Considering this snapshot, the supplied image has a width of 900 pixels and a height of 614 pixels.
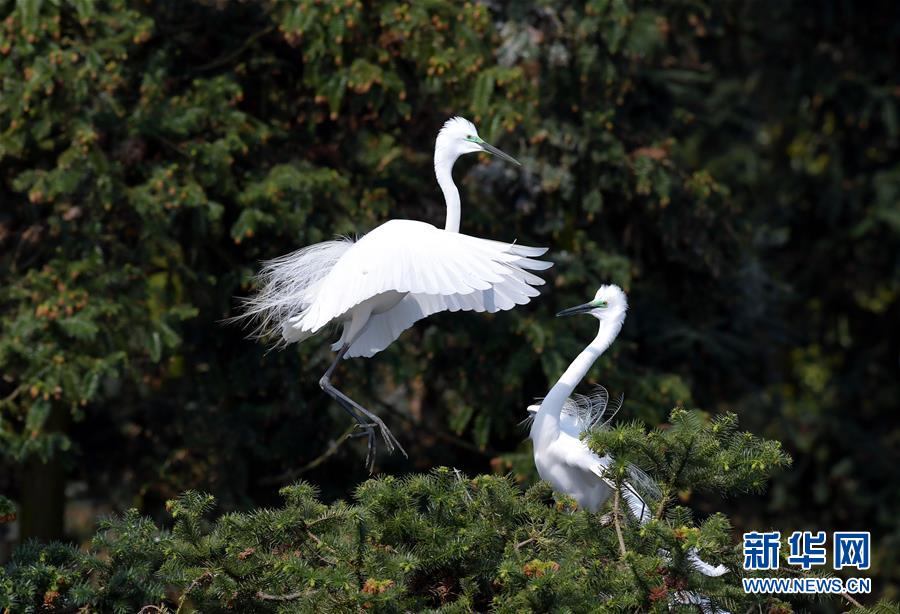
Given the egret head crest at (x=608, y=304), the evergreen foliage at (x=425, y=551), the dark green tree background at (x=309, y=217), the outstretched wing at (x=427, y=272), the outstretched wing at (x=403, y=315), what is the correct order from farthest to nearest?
the dark green tree background at (x=309, y=217)
the egret head crest at (x=608, y=304)
the outstretched wing at (x=403, y=315)
the outstretched wing at (x=427, y=272)
the evergreen foliage at (x=425, y=551)

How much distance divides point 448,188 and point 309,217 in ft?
6.16

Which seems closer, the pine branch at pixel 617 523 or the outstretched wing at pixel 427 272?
the pine branch at pixel 617 523

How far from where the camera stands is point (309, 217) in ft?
24.0

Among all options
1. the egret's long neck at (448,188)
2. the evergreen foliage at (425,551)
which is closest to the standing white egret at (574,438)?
the egret's long neck at (448,188)

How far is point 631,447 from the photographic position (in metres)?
4.07

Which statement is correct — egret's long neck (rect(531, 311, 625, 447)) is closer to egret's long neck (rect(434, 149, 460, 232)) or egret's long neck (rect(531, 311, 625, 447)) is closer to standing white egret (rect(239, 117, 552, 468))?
standing white egret (rect(239, 117, 552, 468))

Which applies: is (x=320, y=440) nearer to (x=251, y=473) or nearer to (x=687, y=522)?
(x=251, y=473)

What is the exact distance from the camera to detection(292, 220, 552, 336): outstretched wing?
15.5 ft

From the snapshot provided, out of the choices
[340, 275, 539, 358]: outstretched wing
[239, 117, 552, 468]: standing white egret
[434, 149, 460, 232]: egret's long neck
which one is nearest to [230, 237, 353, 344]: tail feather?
[239, 117, 552, 468]: standing white egret

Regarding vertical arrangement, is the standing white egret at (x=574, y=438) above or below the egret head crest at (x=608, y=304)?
below

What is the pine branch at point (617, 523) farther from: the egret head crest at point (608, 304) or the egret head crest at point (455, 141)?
the egret head crest at point (455, 141)

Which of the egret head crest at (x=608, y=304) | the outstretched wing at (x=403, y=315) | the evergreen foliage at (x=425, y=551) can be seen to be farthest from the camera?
the egret head crest at (x=608, y=304)

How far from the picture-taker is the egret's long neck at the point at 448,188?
5496mm

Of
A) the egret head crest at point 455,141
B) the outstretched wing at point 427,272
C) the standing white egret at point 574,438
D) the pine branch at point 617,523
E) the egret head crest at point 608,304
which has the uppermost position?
the egret head crest at point 455,141
